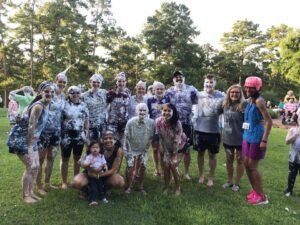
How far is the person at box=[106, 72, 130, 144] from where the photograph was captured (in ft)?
21.2

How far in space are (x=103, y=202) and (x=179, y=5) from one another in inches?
1228

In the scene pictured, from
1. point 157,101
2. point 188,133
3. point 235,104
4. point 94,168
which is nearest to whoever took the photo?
point 94,168

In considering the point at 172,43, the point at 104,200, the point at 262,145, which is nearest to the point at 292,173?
the point at 262,145

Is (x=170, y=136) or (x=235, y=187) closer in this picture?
(x=170, y=136)

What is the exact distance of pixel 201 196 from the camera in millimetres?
5852

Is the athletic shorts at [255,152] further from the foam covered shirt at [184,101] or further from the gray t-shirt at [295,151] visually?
the foam covered shirt at [184,101]

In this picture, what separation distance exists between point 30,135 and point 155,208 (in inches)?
80.6

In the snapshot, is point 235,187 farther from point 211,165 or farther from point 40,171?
point 40,171

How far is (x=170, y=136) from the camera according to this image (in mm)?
5773

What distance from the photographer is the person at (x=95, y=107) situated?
621 cm

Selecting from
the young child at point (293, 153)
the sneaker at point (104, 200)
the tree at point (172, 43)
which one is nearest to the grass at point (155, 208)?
the sneaker at point (104, 200)

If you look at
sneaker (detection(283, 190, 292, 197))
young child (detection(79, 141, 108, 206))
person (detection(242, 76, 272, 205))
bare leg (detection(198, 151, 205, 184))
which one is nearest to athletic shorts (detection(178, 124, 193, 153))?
bare leg (detection(198, 151, 205, 184))

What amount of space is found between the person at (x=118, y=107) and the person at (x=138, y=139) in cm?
62

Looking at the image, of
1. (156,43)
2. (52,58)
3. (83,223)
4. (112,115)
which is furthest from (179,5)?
(83,223)
